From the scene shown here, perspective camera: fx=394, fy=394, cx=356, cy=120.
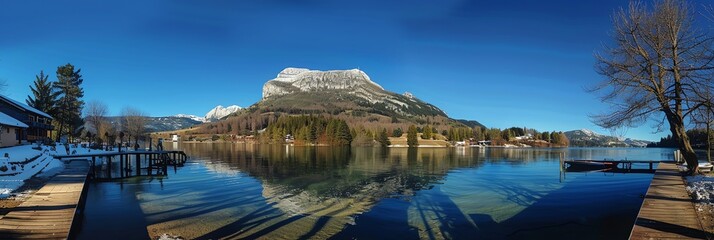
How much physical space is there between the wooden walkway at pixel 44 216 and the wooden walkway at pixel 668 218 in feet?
64.6

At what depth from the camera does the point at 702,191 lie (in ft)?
63.3

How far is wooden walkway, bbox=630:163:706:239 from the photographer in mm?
12617

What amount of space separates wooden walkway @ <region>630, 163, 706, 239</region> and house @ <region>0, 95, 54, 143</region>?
69.4m

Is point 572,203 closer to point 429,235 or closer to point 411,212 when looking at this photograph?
point 411,212

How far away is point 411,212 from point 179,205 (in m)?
14.0

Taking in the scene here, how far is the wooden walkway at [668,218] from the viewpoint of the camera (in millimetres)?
12617

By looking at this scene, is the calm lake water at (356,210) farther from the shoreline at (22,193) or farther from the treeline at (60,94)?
the treeline at (60,94)

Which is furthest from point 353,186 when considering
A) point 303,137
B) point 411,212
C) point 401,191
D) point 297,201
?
point 303,137

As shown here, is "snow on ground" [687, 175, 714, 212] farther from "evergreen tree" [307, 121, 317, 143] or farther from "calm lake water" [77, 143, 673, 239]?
"evergreen tree" [307, 121, 317, 143]

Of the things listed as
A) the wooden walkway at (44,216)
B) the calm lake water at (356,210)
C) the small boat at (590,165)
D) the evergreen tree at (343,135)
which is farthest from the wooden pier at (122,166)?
the evergreen tree at (343,135)

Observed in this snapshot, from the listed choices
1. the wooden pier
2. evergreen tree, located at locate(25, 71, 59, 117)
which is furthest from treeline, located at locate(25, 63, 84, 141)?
the wooden pier

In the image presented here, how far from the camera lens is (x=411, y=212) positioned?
2230 centimetres

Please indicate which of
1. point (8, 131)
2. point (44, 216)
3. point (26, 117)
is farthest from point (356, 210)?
point (26, 117)

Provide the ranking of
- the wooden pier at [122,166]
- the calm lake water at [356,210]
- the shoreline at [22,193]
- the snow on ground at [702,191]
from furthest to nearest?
1. the wooden pier at [122,166]
2. the calm lake water at [356,210]
3. the shoreline at [22,193]
4. the snow on ground at [702,191]
